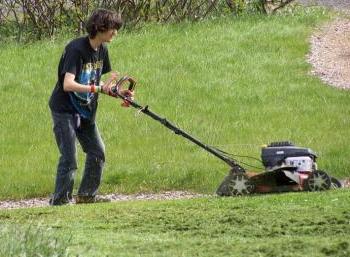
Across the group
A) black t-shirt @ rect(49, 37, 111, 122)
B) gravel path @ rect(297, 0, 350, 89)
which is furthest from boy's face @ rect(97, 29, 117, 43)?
gravel path @ rect(297, 0, 350, 89)

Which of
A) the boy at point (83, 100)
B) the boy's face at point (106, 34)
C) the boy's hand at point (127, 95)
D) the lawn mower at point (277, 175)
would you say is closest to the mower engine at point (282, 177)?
the lawn mower at point (277, 175)

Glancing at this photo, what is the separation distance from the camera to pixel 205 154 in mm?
11242

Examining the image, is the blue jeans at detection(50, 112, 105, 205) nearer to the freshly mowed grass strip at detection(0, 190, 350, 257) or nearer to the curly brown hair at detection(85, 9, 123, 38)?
the freshly mowed grass strip at detection(0, 190, 350, 257)

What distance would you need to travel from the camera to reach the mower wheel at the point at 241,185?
28.7 ft

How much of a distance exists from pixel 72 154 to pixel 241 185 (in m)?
1.48

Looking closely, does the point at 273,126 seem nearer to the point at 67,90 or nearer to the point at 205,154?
the point at 205,154

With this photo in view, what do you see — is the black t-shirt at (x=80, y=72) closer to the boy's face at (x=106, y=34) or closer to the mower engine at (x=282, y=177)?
the boy's face at (x=106, y=34)

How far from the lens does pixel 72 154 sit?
29.2 ft

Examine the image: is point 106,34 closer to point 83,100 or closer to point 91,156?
point 83,100

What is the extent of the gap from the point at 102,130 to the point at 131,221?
186 inches

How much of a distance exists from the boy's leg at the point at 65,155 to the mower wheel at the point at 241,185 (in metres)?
1.40

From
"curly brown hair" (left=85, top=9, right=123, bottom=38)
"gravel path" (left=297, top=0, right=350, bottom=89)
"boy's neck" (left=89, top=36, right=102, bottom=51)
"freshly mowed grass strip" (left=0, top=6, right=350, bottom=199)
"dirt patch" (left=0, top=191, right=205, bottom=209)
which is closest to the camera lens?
"curly brown hair" (left=85, top=9, right=123, bottom=38)

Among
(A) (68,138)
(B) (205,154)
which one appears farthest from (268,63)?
(A) (68,138)

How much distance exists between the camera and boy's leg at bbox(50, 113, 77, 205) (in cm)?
875
